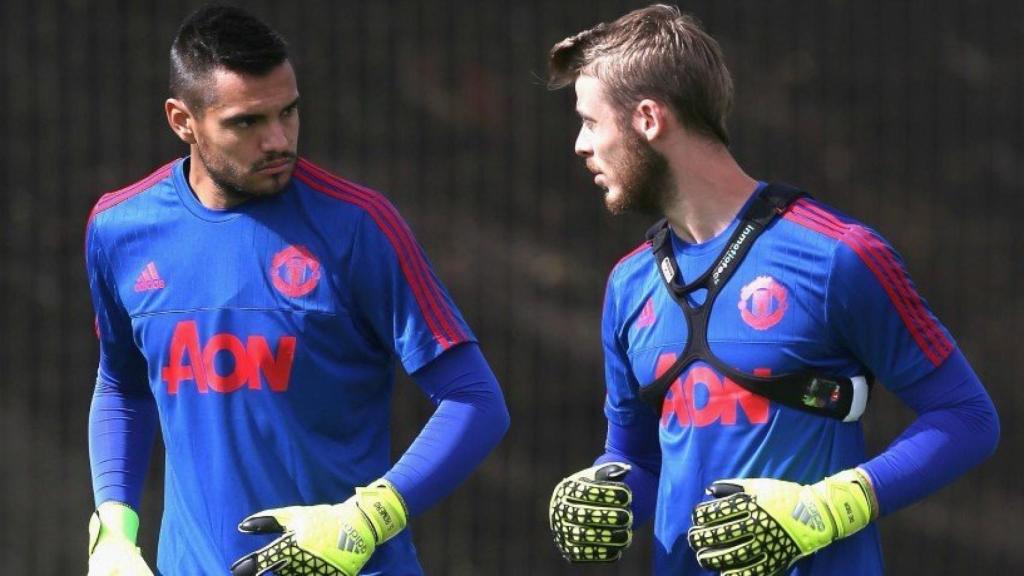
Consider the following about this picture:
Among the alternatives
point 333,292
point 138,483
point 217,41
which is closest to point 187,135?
point 217,41

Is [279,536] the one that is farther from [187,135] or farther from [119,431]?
[187,135]

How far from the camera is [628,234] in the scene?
709 centimetres

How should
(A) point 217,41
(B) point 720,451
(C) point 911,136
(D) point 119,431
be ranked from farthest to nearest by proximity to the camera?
(C) point 911,136
(D) point 119,431
(A) point 217,41
(B) point 720,451

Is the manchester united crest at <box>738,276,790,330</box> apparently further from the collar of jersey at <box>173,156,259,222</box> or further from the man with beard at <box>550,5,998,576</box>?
the collar of jersey at <box>173,156,259,222</box>

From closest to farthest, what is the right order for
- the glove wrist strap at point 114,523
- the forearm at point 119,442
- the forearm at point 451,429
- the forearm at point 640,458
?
the forearm at point 451,429 < the forearm at point 640,458 < the glove wrist strap at point 114,523 < the forearm at point 119,442

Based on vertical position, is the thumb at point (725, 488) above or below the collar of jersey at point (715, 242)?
below

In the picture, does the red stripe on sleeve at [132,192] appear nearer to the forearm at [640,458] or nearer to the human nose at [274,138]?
the human nose at [274,138]

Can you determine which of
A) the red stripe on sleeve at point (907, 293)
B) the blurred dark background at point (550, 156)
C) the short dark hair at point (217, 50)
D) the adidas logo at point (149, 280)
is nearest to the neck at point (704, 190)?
the red stripe on sleeve at point (907, 293)

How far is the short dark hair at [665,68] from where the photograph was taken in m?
3.90

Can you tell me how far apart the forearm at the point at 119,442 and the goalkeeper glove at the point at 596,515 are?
3.32 ft

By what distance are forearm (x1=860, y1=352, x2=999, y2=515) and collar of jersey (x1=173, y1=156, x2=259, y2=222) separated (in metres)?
1.38

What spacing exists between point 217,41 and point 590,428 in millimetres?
3372

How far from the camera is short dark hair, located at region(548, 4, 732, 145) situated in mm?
3902

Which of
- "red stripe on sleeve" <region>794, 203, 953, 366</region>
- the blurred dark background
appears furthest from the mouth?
the blurred dark background
